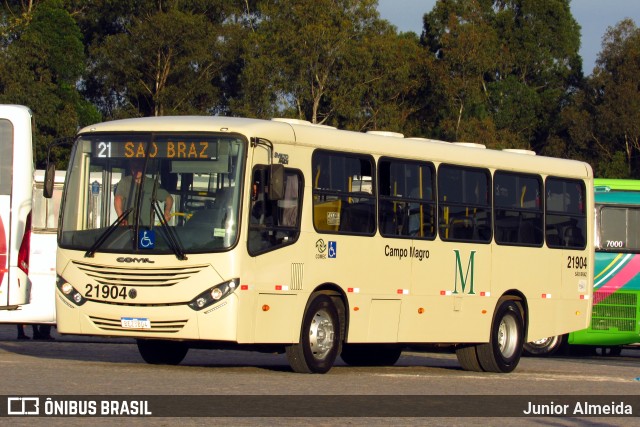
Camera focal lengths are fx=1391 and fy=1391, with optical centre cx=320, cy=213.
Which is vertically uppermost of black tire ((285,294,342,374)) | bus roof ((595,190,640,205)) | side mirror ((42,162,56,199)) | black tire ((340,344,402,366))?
bus roof ((595,190,640,205))

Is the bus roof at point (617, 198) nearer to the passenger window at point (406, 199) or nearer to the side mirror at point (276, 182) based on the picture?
the passenger window at point (406, 199)

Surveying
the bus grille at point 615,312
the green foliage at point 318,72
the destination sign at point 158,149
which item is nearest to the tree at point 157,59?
the green foliage at point 318,72

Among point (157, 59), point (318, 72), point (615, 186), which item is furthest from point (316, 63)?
point (615, 186)

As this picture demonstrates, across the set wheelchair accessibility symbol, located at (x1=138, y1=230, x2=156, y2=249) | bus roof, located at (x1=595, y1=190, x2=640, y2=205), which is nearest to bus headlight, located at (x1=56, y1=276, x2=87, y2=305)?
wheelchair accessibility symbol, located at (x1=138, y1=230, x2=156, y2=249)

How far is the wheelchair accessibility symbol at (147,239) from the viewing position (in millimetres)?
15547

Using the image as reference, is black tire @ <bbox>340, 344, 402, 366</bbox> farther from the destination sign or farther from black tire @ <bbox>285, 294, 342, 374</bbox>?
the destination sign

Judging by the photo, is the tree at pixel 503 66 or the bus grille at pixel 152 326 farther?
the tree at pixel 503 66

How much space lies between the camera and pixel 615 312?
25.0 m

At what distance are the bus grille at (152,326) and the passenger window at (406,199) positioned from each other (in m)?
3.40

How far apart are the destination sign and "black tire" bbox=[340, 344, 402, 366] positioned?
198 inches

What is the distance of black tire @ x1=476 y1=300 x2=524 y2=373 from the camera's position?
19.3m

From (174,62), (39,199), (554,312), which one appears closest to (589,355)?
(554,312)

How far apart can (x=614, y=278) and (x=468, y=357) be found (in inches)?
246

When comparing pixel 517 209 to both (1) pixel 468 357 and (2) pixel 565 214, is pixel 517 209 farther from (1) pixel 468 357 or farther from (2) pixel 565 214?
(1) pixel 468 357
